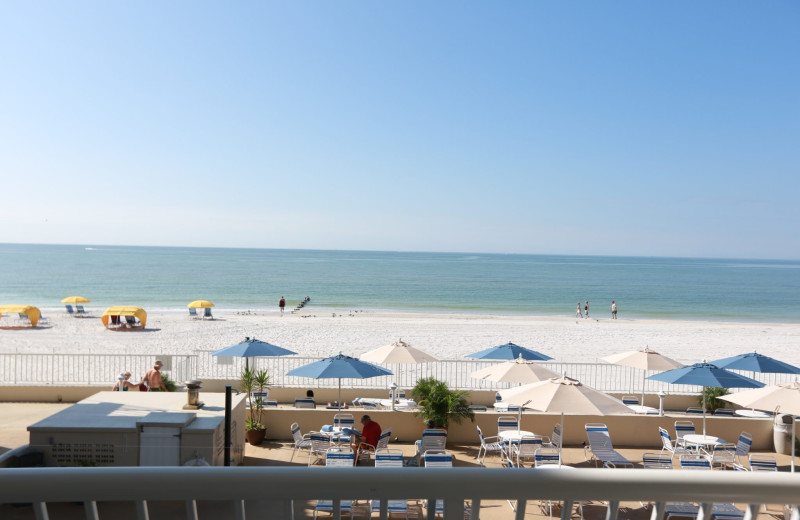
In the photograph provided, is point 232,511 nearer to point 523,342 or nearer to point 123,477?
point 123,477

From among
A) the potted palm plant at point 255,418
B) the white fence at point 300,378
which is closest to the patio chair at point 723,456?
the white fence at point 300,378

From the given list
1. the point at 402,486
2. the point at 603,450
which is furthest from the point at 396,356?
the point at 402,486

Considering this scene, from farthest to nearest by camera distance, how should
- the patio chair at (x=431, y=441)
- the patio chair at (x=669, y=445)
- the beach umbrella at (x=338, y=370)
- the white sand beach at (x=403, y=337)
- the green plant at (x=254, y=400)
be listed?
the white sand beach at (x=403, y=337) < the green plant at (x=254, y=400) < the patio chair at (x=669, y=445) < the beach umbrella at (x=338, y=370) < the patio chair at (x=431, y=441)

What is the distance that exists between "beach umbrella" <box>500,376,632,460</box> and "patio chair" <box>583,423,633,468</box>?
1.54 meters

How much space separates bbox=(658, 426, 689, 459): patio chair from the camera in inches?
469

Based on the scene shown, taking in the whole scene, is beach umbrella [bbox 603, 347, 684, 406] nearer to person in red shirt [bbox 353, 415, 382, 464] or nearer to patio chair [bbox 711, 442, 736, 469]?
patio chair [bbox 711, 442, 736, 469]

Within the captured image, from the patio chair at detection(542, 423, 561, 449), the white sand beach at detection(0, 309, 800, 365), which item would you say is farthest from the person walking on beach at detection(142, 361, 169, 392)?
the white sand beach at detection(0, 309, 800, 365)

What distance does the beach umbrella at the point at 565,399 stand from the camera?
9.53 m

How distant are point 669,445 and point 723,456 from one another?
943 mm

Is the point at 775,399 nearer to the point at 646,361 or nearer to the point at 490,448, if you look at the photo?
the point at 646,361

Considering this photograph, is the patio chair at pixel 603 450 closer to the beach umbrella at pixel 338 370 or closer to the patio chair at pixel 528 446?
the patio chair at pixel 528 446

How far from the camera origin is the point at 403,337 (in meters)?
32.2

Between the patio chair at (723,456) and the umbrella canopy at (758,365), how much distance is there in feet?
6.66

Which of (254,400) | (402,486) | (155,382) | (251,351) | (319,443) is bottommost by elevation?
(319,443)
